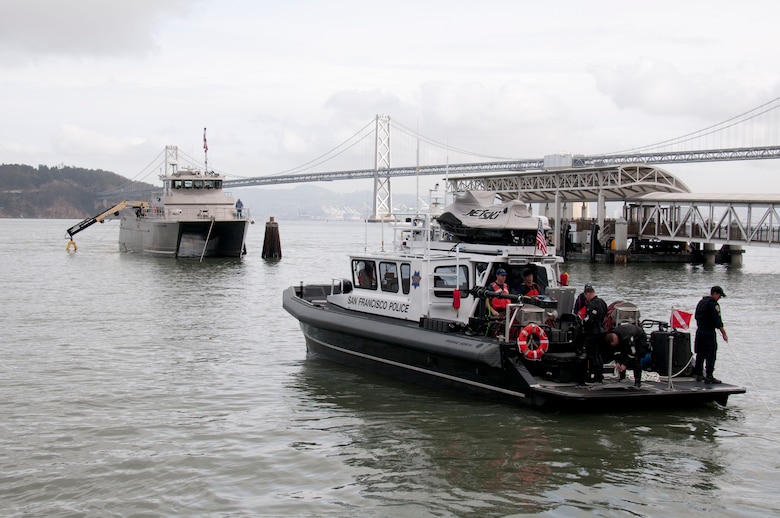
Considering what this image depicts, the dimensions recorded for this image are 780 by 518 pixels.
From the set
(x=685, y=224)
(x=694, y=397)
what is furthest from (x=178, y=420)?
(x=685, y=224)

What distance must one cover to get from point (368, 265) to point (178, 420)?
489 centimetres

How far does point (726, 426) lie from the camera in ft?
36.2

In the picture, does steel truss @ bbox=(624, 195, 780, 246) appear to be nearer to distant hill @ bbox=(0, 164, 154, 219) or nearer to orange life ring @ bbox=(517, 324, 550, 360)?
orange life ring @ bbox=(517, 324, 550, 360)

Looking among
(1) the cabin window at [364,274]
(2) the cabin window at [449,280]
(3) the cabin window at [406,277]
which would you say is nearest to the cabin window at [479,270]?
(2) the cabin window at [449,280]

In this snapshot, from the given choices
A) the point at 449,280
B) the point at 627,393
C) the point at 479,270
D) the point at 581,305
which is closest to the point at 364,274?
the point at 449,280

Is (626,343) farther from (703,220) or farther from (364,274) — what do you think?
(703,220)

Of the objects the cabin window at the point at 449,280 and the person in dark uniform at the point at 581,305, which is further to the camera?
the cabin window at the point at 449,280

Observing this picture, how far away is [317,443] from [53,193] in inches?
7764

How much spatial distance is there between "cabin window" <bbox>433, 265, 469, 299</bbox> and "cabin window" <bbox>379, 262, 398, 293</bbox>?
106cm

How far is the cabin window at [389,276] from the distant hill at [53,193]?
179m

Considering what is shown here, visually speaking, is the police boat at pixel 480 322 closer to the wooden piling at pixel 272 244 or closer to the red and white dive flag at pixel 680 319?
the red and white dive flag at pixel 680 319

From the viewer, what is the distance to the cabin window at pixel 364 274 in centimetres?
1469

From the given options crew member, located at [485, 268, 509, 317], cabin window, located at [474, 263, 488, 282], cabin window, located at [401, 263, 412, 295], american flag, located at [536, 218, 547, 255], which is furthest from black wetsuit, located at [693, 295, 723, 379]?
cabin window, located at [401, 263, 412, 295]

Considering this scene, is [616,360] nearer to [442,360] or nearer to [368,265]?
[442,360]
